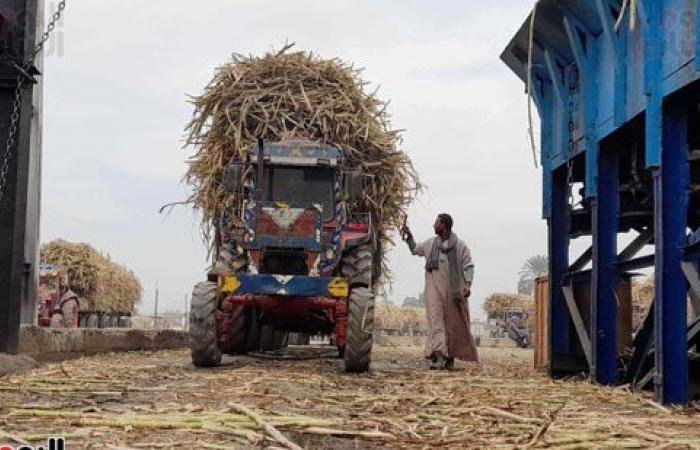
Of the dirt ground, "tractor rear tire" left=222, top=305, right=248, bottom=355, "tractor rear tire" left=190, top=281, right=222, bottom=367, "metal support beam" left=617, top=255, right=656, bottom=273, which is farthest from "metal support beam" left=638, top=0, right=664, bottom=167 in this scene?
"tractor rear tire" left=222, top=305, right=248, bottom=355

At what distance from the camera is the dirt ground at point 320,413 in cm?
469

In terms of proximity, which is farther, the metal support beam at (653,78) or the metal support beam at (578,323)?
the metal support beam at (578,323)

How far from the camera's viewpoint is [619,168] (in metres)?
9.84

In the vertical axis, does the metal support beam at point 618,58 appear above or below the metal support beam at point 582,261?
above

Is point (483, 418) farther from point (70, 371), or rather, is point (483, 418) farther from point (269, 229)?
point (269, 229)

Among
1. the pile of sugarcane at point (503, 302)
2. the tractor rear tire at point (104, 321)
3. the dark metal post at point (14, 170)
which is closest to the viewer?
the dark metal post at point (14, 170)

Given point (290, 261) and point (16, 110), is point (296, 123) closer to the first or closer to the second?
point (290, 261)

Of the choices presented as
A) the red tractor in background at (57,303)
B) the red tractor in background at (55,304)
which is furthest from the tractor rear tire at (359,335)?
the red tractor in background at (55,304)

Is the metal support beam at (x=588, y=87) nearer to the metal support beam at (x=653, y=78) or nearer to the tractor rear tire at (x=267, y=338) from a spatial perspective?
the metal support beam at (x=653, y=78)

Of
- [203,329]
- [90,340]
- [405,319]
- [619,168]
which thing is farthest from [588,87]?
[405,319]

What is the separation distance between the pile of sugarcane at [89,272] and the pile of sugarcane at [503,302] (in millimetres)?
20250

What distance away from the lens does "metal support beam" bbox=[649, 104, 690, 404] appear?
6820mm

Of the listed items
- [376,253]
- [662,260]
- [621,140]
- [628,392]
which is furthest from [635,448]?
[376,253]

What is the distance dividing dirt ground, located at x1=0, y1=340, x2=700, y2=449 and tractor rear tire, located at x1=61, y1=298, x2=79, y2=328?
1598 cm
